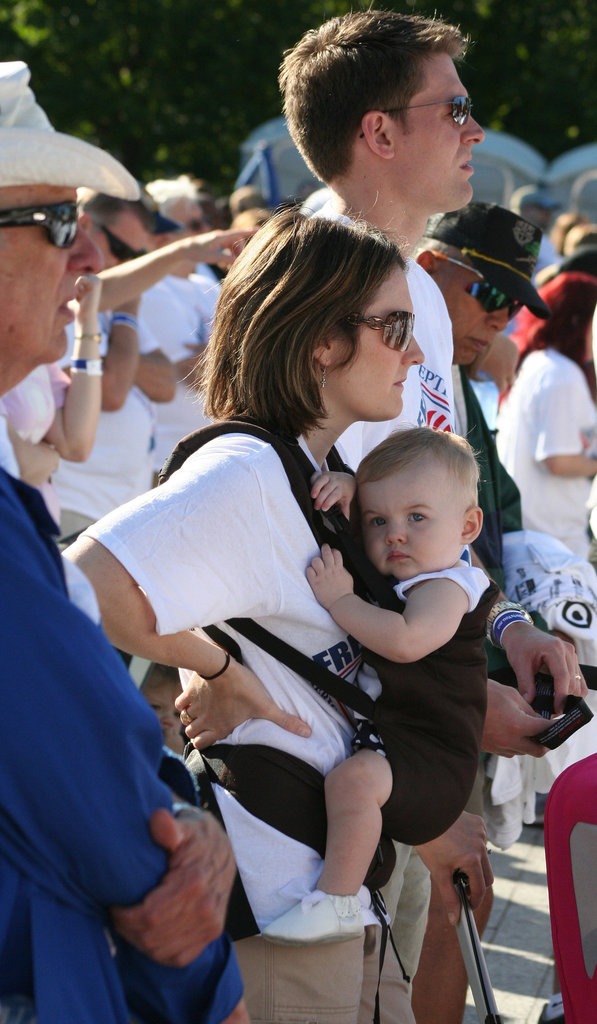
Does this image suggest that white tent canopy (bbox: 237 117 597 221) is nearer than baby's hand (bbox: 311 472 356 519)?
No

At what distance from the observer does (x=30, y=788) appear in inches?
A: 52.7

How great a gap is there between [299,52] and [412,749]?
1990mm

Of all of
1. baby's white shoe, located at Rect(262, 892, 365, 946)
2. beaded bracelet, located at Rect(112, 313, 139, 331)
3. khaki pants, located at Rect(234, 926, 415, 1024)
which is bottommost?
khaki pants, located at Rect(234, 926, 415, 1024)

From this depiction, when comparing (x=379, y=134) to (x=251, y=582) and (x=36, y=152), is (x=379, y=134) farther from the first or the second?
(x=36, y=152)

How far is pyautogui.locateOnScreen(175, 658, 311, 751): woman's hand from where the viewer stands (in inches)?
A: 78.4

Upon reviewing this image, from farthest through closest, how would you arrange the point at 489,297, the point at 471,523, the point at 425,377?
the point at 489,297 → the point at 425,377 → the point at 471,523

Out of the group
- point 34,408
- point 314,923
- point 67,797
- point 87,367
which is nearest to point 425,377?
point 314,923

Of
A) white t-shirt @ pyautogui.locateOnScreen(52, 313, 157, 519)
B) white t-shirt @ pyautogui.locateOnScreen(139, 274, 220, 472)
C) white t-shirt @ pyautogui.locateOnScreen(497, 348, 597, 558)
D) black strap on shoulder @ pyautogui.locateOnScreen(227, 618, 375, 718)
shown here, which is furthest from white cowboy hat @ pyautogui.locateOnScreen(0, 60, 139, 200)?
white t-shirt @ pyautogui.locateOnScreen(497, 348, 597, 558)

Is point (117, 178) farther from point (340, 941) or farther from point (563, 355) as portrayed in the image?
point (563, 355)

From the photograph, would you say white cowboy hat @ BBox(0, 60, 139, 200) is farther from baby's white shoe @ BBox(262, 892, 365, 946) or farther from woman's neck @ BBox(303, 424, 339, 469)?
baby's white shoe @ BBox(262, 892, 365, 946)

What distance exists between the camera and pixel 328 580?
6.58 feet

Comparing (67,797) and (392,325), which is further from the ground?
(392,325)

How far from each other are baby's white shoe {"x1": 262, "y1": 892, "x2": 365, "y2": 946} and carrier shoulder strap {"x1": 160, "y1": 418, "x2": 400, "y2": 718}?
304 millimetres

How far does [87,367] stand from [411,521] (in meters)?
2.44
